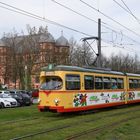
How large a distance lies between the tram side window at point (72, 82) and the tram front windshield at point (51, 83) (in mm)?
487

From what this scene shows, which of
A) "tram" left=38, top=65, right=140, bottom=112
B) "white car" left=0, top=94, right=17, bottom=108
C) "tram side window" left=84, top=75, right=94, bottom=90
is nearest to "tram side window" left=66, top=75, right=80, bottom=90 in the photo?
"tram" left=38, top=65, right=140, bottom=112

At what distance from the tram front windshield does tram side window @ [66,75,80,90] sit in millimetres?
487

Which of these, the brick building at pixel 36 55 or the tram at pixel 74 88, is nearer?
the tram at pixel 74 88

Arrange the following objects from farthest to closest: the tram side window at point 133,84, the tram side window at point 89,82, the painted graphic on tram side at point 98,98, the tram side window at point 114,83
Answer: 1. the tram side window at point 133,84
2. the tram side window at point 114,83
3. the tram side window at point 89,82
4. the painted graphic on tram side at point 98,98

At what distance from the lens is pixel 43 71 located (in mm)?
24812

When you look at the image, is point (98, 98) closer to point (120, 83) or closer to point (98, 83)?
point (98, 83)

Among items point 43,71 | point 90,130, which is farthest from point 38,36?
point 90,130

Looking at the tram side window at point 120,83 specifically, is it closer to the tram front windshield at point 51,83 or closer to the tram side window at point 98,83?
the tram side window at point 98,83

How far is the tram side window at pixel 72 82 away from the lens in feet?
78.2

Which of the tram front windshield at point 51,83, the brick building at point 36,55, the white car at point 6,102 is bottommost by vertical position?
the white car at point 6,102

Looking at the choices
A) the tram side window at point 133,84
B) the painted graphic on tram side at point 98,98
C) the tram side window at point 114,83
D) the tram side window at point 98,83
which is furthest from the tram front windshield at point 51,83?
the tram side window at point 133,84

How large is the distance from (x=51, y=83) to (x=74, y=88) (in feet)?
4.53

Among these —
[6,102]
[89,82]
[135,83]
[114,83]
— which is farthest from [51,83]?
[135,83]

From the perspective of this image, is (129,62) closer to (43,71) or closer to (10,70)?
(10,70)
